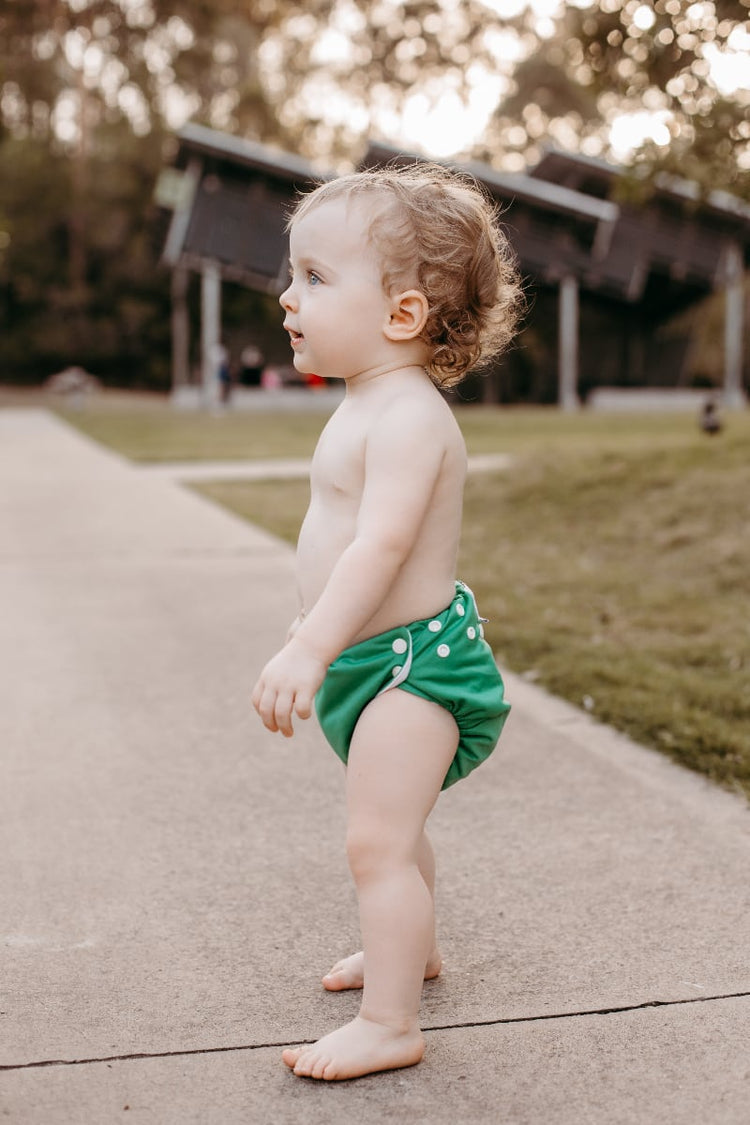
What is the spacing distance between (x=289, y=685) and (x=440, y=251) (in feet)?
2.50

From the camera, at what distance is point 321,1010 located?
2430mm

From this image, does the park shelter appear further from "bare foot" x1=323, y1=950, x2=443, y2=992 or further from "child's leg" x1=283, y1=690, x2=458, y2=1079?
"child's leg" x1=283, y1=690, x2=458, y2=1079

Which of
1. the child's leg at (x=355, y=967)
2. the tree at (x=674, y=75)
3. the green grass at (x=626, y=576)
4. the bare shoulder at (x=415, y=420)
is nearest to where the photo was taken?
the bare shoulder at (x=415, y=420)

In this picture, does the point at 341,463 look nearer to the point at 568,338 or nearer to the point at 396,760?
the point at 396,760

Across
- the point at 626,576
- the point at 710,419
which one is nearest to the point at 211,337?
the point at 710,419

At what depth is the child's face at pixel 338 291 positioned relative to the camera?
7.43ft

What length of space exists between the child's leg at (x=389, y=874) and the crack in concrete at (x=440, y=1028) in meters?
0.10

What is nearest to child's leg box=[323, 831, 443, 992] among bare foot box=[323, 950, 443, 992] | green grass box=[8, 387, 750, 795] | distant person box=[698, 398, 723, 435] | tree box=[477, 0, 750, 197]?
bare foot box=[323, 950, 443, 992]

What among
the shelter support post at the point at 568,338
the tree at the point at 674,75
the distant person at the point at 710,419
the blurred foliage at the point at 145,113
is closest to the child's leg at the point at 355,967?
the tree at the point at 674,75

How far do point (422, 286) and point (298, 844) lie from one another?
1.57 metres

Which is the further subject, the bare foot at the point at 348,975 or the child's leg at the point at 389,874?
the bare foot at the point at 348,975

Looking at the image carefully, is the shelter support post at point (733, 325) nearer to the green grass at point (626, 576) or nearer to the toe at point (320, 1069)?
A: the green grass at point (626, 576)

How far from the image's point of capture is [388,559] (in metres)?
2.18

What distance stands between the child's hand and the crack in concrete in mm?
570
